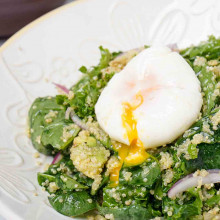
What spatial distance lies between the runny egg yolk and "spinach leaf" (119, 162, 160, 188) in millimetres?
41

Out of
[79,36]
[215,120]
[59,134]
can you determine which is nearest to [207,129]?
[215,120]

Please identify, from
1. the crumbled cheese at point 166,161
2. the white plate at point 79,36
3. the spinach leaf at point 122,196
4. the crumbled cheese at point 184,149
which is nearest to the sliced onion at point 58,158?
the white plate at point 79,36

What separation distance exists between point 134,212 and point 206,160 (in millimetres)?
543

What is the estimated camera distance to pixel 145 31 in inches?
152

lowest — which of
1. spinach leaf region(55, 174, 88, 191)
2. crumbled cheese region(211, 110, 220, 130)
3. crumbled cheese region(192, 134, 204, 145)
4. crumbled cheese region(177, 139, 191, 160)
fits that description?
spinach leaf region(55, 174, 88, 191)

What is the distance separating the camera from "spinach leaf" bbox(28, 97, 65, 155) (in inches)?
117

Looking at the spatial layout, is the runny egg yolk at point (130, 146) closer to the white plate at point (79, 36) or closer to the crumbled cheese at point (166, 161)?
the crumbled cheese at point (166, 161)

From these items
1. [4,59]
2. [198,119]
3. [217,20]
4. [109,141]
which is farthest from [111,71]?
[217,20]

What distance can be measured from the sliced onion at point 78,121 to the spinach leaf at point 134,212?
2.07 feet

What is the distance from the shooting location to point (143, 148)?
2.47m

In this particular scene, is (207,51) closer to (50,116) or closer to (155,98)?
(155,98)

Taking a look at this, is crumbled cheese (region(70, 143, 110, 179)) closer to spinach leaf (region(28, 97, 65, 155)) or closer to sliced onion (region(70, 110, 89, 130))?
sliced onion (region(70, 110, 89, 130))

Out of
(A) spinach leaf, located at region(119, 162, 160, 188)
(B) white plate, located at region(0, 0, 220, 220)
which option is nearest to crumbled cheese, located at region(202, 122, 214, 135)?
(A) spinach leaf, located at region(119, 162, 160, 188)

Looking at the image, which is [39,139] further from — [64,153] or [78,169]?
[78,169]
